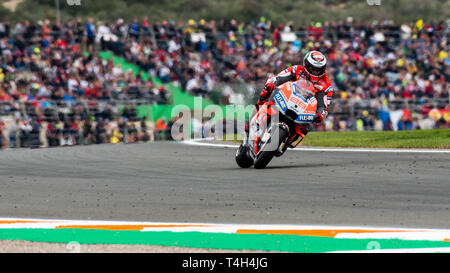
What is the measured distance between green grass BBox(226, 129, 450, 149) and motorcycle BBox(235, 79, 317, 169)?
478 centimetres

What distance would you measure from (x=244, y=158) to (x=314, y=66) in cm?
173

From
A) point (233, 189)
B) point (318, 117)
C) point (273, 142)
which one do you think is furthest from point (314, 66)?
point (233, 189)

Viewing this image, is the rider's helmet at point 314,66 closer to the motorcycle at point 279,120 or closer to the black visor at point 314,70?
the black visor at point 314,70

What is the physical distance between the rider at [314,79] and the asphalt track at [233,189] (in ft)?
2.59

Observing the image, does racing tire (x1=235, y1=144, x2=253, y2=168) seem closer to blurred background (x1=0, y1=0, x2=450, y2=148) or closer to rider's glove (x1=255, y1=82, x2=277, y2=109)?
rider's glove (x1=255, y1=82, x2=277, y2=109)

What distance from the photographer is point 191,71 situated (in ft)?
83.9

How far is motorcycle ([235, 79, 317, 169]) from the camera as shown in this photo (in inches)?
396

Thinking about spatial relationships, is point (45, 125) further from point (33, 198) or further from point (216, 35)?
point (33, 198)

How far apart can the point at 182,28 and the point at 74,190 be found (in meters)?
19.8

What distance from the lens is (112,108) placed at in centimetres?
2177

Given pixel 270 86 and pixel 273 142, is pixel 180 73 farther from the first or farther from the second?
pixel 273 142

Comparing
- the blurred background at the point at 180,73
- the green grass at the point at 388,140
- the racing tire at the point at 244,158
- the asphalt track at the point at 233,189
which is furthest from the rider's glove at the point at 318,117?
the blurred background at the point at 180,73

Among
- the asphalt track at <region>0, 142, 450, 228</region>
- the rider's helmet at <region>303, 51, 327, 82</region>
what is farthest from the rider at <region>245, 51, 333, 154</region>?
the asphalt track at <region>0, 142, 450, 228</region>
